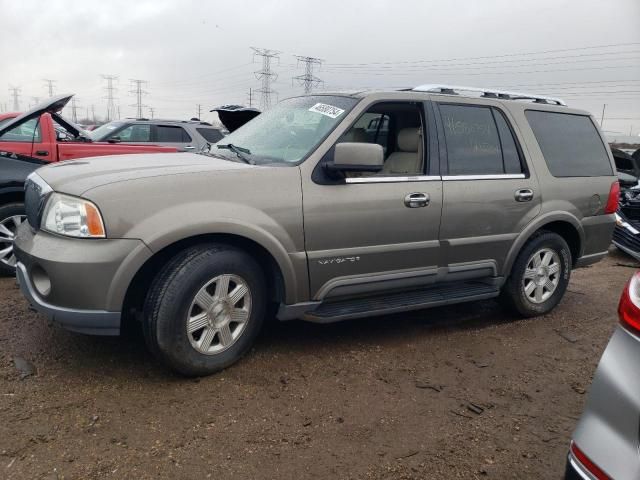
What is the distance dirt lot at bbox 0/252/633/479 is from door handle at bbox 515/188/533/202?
1.13 metres

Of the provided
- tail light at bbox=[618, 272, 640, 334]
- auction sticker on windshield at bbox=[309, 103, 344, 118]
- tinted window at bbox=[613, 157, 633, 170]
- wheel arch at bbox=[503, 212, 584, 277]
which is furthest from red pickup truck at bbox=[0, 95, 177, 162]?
tinted window at bbox=[613, 157, 633, 170]

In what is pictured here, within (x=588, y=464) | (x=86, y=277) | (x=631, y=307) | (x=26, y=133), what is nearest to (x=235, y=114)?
(x=26, y=133)

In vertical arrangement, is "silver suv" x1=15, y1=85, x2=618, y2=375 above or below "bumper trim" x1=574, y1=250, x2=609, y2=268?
above

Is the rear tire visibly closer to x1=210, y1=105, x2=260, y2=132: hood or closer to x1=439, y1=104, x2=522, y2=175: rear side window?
x1=439, y1=104, x2=522, y2=175: rear side window

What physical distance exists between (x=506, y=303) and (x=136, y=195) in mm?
3264

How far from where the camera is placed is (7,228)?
4945 millimetres

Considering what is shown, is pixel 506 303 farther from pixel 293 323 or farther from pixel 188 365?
pixel 188 365

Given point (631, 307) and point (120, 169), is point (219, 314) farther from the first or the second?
point (631, 307)

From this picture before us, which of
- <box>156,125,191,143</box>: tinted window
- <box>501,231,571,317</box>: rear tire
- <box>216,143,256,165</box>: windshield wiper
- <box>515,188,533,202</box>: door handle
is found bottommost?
<box>501,231,571,317</box>: rear tire

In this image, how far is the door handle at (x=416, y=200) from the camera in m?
3.78

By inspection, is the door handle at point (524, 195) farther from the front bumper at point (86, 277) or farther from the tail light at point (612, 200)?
the front bumper at point (86, 277)

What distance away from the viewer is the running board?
359cm

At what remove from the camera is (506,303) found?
4.70 meters

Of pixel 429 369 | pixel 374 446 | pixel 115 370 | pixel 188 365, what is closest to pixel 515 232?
pixel 429 369
